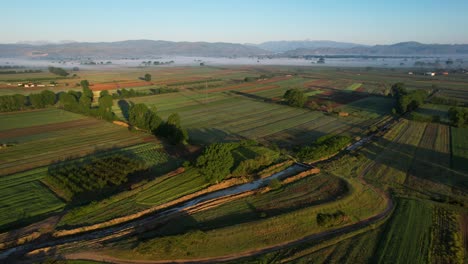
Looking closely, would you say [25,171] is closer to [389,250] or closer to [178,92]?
[389,250]

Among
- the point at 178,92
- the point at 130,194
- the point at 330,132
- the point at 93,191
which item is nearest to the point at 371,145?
the point at 330,132

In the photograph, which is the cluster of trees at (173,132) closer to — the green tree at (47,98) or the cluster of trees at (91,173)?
the cluster of trees at (91,173)

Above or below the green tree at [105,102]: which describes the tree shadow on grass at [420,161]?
below

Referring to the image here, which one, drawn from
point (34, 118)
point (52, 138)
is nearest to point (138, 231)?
point (52, 138)

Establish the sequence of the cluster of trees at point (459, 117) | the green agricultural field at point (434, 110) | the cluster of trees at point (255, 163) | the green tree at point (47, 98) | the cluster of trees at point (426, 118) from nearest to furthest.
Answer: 1. the cluster of trees at point (255, 163)
2. the cluster of trees at point (459, 117)
3. the cluster of trees at point (426, 118)
4. the green agricultural field at point (434, 110)
5. the green tree at point (47, 98)

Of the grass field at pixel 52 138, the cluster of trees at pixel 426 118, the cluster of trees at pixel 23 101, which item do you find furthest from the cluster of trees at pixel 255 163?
the cluster of trees at pixel 23 101

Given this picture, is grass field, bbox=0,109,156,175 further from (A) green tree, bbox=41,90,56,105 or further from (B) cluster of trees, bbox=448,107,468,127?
(B) cluster of trees, bbox=448,107,468,127

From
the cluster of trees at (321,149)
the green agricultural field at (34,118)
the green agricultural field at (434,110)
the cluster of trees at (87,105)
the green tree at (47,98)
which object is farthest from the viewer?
the green tree at (47,98)
